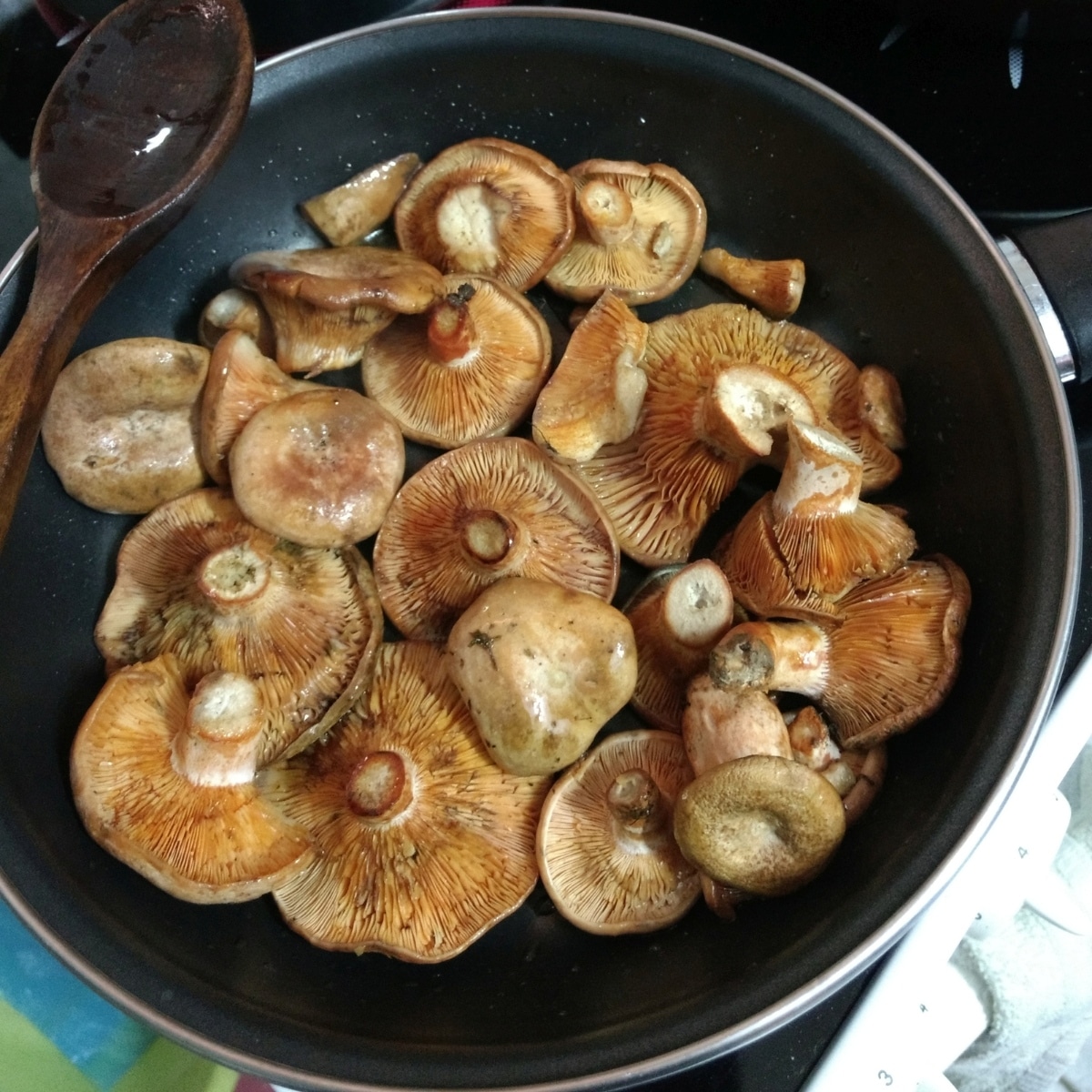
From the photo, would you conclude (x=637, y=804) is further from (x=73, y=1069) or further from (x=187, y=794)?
(x=73, y=1069)

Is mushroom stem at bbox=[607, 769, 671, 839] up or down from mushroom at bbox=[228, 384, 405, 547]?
down

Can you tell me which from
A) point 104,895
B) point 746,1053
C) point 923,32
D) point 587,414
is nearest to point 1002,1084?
point 746,1053

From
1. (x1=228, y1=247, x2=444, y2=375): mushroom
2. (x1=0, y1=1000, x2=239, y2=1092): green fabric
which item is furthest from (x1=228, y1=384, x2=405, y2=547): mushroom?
(x1=0, y1=1000, x2=239, y2=1092): green fabric

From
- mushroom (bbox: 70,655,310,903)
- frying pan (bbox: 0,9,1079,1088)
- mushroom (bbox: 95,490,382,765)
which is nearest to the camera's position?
frying pan (bbox: 0,9,1079,1088)

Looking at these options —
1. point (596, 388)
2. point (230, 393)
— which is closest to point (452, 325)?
point (596, 388)

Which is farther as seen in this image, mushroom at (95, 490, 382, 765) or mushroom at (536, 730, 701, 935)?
mushroom at (95, 490, 382, 765)

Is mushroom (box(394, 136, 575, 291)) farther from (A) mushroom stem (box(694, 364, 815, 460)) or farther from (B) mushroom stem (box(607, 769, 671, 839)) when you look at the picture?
(B) mushroom stem (box(607, 769, 671, 839))

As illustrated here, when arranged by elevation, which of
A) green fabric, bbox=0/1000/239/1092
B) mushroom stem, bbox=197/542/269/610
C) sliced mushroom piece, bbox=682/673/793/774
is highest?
mushroom stem, bbox=197/542/269/610
